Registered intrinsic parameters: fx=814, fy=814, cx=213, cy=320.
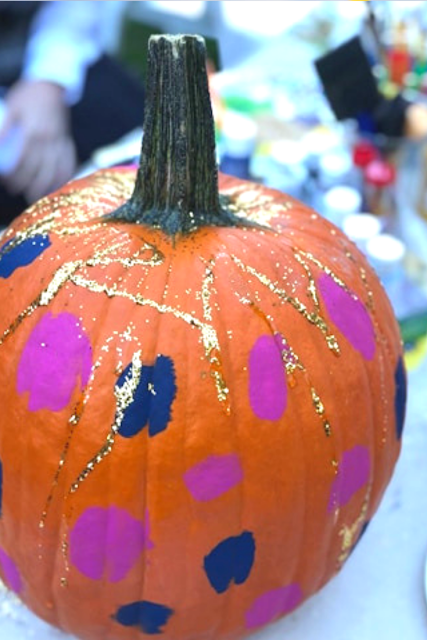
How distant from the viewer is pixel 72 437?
0.60 metres

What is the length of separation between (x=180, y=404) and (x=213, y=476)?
6 cm

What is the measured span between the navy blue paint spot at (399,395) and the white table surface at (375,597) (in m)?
0.18

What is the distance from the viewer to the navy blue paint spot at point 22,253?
679mm

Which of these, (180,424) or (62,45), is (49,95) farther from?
(180,424)

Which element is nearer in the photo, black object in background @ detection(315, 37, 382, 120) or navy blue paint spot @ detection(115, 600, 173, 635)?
navy blue paint spot @ detection(115, 600, 173, 635)

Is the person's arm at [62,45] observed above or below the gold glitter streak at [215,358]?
above

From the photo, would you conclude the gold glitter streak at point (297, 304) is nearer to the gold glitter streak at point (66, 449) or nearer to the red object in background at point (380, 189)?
the gold glitter streak at point (66, 449)

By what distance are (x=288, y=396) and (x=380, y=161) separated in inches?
40.1

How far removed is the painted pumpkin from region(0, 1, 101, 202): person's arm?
680 mm

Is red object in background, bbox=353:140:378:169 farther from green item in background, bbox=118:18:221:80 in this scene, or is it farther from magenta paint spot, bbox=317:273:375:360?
magenta paint spot, bbox=317:273:375:360

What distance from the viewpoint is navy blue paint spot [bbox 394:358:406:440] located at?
726 mm

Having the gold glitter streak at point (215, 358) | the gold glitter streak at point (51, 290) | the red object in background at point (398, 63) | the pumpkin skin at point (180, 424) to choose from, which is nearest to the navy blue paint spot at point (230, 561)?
the pumpkin skin at point (180, 424)

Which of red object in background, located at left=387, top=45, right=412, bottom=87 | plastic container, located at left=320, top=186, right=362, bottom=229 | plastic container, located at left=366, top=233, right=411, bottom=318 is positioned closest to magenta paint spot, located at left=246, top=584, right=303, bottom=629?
plastic container, located at left=366, top=233, right=411, bottom=318

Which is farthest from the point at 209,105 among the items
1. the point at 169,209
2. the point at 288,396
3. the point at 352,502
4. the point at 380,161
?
the point at 380,161
